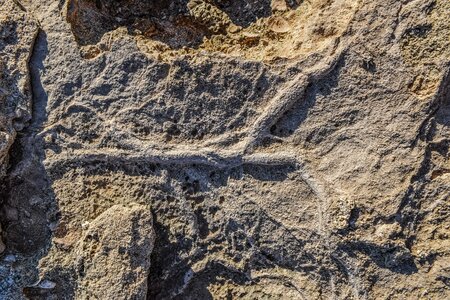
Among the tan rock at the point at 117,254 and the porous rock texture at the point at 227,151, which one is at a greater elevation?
the porous rock texture at the point at 227,151

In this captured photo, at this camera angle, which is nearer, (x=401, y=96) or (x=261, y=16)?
(x=401, y=96)

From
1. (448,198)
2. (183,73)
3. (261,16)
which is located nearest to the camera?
(448,198)

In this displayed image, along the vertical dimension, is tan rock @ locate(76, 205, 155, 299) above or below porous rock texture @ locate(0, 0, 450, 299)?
below

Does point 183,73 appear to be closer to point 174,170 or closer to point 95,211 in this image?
point 174,170

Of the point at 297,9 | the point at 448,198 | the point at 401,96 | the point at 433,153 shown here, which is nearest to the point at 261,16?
the point at 297,9

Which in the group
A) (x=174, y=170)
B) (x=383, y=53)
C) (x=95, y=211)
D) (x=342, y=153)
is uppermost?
(x=383, y=53)

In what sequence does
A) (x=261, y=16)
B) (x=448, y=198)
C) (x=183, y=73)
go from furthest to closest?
(x=261, y=16), (x=183, y=73), (x=448, y=198)

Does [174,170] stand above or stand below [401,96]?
below

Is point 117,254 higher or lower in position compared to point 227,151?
lower
